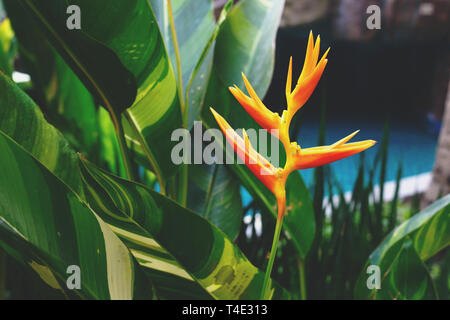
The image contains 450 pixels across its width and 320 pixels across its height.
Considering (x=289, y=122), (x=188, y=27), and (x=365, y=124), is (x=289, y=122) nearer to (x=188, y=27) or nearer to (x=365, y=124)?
(x=188, y=27)

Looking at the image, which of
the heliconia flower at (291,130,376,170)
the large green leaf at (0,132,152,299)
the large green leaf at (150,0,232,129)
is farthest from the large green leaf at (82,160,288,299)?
the large green leaf at (150,0,232,129)

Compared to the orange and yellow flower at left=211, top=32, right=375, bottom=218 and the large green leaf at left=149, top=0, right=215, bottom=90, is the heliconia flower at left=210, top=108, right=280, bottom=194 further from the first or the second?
the large green leaf at left=149, top=0, right=215, bottom=90

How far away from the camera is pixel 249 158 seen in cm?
24

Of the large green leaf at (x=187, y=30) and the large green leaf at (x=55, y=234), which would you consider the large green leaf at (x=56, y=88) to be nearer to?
the large green leaf at (x=187, y=30)

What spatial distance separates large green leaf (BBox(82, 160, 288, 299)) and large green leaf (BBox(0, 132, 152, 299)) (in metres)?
0.01

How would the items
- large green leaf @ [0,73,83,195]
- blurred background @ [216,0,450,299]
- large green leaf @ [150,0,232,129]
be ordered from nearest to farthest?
large green leaf @ [0,73,83,195]
large green leaf @ [150,0,232,129]
blurred background @ [216,0,450,299]

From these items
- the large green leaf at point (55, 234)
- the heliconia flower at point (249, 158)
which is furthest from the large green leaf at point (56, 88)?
the heliconia flower at point (249, 158)

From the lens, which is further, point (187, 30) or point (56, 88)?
point (56, 88)

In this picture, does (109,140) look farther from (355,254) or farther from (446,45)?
(446,45)

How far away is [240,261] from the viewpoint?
14.5 inches

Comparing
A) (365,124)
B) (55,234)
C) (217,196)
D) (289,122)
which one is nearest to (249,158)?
(289,122)

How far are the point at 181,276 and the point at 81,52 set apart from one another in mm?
213

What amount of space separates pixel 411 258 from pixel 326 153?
25cm

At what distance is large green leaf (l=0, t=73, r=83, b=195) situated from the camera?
0.34 m
